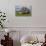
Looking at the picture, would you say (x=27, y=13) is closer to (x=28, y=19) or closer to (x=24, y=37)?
(x=28, y=19)

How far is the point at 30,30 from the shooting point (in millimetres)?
3500

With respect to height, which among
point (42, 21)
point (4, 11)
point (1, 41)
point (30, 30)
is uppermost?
point (4, 11)

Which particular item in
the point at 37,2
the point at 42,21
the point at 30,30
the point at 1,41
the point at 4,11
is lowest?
the point at 1,41

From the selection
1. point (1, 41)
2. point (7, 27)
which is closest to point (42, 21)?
point (7, 27)

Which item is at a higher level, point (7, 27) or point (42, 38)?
point (7, 27)

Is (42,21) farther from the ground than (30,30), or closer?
farther from the ground

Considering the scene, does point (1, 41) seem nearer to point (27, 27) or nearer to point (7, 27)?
point (7, 27)

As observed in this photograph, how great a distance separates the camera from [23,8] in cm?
347

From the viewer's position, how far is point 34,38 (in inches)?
133

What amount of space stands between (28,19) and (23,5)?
37 centimetres

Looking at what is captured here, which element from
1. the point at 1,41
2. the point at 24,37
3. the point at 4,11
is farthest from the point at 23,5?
the point at 1,41

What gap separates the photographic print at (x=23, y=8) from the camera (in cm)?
345

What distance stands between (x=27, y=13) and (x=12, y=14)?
1.23 feet

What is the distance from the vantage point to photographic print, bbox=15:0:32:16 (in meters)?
3.45
